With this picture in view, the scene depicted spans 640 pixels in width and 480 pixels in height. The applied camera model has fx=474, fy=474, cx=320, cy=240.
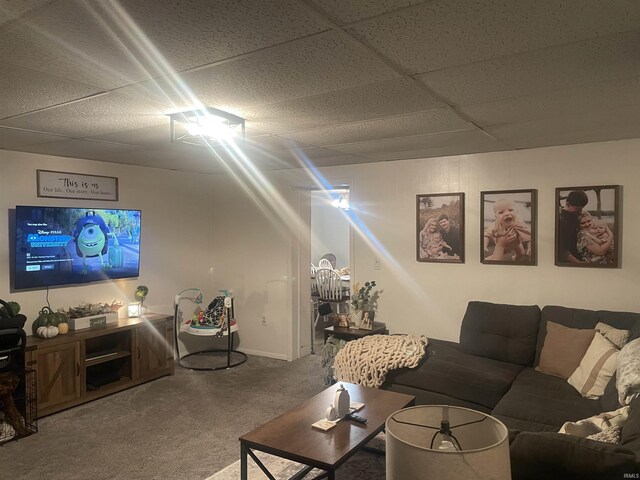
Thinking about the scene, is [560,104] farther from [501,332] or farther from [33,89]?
[33,89]

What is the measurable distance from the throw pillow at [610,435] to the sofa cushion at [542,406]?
0.81 metres

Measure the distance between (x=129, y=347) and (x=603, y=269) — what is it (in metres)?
4.16

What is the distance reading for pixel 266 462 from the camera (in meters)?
3.03

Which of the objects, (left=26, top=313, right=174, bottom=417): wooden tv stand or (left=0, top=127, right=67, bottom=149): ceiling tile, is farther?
(left=26, top=313, right=174, bottom=417): wooden tv stand

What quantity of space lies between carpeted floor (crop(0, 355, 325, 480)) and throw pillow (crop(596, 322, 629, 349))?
2409 mm

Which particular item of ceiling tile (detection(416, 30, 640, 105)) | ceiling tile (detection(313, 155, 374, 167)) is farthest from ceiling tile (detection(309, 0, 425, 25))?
ceiling tile (detection(313, 155, 374, 167))

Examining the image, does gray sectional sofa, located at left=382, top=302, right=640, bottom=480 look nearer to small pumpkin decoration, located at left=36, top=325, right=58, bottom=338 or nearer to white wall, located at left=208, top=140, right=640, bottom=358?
white wall, located at left=208, top=140, right=640, bottom=358

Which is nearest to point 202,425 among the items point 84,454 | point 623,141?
point 84,454

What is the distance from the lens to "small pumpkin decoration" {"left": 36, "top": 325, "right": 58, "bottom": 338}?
151 inches

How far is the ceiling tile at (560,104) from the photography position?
2244 mm

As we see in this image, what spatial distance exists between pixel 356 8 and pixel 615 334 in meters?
2.92

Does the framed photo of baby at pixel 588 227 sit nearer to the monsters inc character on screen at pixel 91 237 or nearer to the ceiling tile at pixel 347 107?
the ceiling tile at pixel 347 107

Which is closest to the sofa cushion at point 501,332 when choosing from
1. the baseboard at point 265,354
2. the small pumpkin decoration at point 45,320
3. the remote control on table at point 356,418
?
the remote control on table at point 356,418

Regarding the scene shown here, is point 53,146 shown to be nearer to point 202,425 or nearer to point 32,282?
point 32,282
